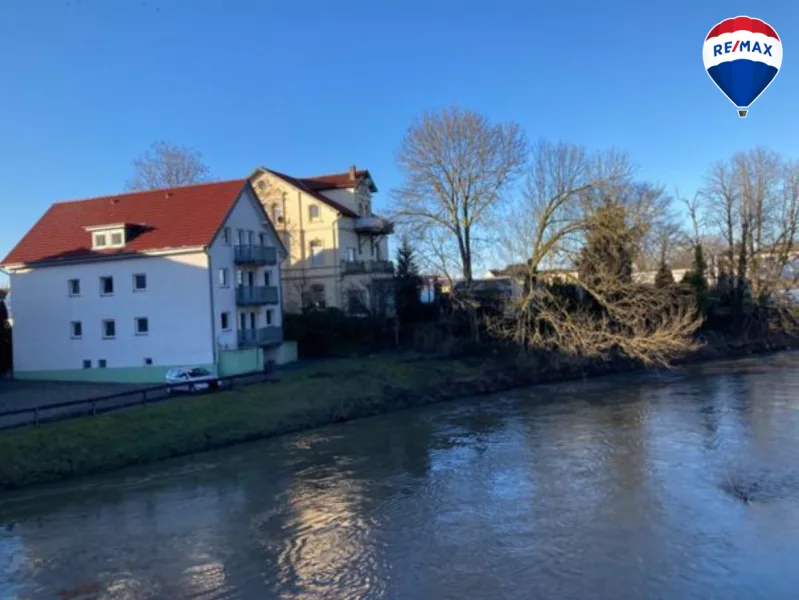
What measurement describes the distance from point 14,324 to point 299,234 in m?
19.6

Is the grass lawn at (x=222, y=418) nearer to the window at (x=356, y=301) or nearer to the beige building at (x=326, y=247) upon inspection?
the window at (x=356, y=301)

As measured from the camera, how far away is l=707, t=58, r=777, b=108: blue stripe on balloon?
1966cm

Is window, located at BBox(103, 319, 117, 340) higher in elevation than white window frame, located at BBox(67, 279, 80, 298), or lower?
lower

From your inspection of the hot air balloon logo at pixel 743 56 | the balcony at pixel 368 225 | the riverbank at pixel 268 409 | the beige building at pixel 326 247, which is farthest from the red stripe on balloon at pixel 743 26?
the balcony at pixel 368 225

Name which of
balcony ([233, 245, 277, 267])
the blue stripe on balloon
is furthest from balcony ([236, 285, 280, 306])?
the blue stripe on balloon

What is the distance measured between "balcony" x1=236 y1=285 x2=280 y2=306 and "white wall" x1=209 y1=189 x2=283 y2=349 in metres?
0.32

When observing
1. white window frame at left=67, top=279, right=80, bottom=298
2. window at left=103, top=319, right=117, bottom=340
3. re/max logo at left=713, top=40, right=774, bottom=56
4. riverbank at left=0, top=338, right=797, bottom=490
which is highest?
re/max logo at left=713, top=40, right=774, bottom=56

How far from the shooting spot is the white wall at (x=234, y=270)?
3512 centimetres

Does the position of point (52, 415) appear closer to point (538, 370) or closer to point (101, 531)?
point (101, 531)

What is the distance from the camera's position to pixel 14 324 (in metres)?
38.2

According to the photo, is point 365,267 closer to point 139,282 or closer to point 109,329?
point 139,282

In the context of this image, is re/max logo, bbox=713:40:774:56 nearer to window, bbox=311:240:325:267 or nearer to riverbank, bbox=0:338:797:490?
riverbank, bbox=0:338:797:490

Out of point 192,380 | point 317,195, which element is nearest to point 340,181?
point 317,195

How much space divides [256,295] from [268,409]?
11900 millimetres
